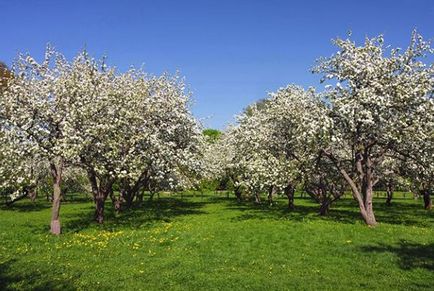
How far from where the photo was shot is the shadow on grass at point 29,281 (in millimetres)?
15414

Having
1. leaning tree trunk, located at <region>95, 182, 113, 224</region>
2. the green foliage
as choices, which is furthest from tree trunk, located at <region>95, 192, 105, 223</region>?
the green foliage

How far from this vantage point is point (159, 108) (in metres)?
36.2

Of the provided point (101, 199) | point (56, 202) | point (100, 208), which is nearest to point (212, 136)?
point (101, 199)

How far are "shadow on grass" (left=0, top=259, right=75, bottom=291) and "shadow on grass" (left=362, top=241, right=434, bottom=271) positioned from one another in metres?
13.2

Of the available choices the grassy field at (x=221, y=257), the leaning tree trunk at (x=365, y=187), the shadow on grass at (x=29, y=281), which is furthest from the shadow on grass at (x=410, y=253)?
the shadow on grass at (x=29, y=281)

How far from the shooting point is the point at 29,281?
1619 centimetres

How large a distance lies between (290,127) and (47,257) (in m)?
22.2

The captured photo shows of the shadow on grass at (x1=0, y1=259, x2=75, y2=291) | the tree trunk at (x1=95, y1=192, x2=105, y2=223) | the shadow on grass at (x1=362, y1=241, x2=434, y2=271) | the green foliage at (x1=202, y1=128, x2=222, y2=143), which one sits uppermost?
the green foliage at (x1=202, y1=128, x2=222, y2=143)

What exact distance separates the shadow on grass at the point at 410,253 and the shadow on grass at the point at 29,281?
43.2ft

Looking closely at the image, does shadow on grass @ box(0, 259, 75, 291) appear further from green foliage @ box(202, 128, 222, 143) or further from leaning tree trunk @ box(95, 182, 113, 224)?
green foliage @ box(202, 128, 222, 143)

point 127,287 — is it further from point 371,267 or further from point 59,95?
point 59,95

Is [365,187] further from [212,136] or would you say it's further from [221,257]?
[212,136]

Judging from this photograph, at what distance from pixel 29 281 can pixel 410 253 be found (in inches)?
640

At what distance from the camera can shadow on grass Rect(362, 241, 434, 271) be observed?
18547mm
